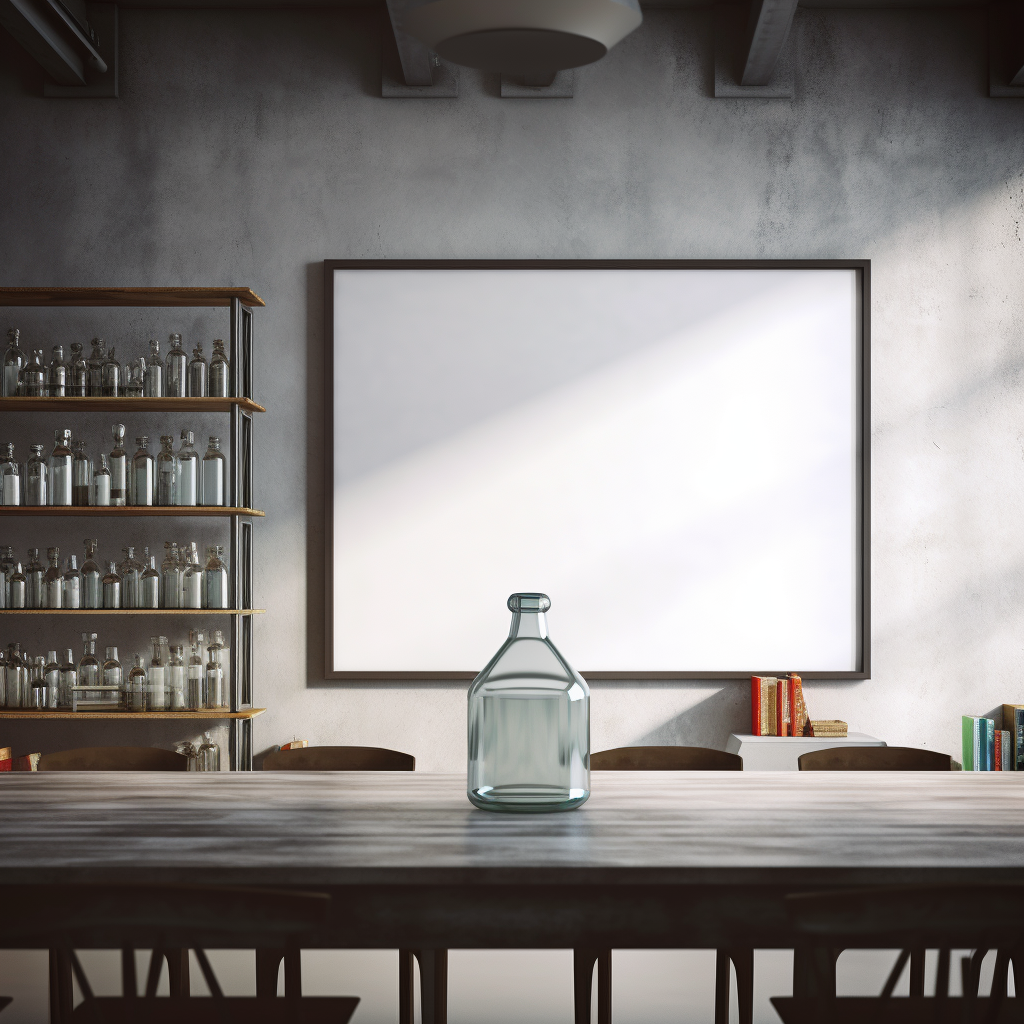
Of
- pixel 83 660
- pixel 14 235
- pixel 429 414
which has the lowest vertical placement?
pixel 83 660

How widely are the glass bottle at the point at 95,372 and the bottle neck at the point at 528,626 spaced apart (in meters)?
2.68

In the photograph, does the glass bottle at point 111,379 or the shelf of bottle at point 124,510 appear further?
the glass bottle at point 111,379

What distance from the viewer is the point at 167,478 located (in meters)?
3.77

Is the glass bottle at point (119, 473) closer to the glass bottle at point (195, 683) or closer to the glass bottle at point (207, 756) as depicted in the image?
the glass bottle at point (195, 683)

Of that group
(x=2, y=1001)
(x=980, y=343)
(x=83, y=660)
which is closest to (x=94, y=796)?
(x=2, y=1001)

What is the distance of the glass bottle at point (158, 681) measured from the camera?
12.2 feet

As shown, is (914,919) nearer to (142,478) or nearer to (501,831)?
(501,831)

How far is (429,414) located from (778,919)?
9.86 feet

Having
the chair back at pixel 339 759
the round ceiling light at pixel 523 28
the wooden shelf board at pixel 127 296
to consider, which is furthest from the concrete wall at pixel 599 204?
the round ceiling light at pixel 523 28

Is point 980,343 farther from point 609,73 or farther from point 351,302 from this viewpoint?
point 351,302

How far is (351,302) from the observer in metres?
4.10

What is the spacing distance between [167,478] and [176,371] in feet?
1.44

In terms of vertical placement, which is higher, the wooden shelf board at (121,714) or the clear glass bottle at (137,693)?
the clear glass bottle at (137,693)

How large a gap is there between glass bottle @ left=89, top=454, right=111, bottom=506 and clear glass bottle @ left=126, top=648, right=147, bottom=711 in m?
0.68
